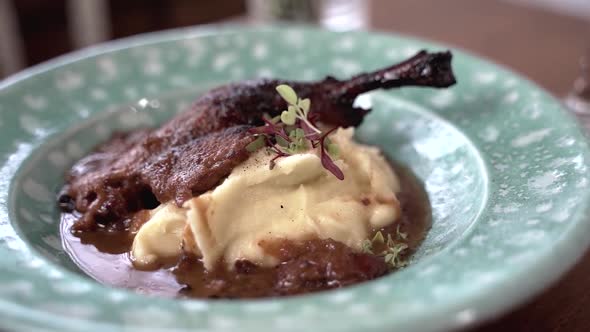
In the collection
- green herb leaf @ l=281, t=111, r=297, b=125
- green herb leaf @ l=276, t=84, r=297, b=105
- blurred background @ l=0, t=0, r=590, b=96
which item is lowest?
blurred background @ l=0, t=0, r=590, b=96

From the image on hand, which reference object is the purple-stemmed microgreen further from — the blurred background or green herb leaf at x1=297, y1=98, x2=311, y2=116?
the blurred background

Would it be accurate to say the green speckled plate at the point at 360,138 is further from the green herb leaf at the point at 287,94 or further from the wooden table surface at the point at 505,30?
the wooden table surface at the point at 505,30

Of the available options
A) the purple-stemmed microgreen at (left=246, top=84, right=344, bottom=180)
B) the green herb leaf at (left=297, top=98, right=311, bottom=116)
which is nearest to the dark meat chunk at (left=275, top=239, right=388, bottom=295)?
the purple-stemmed microgreen at (left=246, top=84, right=344, bottom=180)

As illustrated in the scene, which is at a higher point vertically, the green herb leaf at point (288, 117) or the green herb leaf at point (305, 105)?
the green herb leaf at point (305, 105)

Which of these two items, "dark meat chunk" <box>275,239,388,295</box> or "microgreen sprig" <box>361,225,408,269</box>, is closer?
"dark meat chunk" <box>275,239,388,295</box>

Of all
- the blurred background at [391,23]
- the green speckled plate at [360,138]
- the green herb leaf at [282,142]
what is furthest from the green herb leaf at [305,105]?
the blurred background at [391,23]

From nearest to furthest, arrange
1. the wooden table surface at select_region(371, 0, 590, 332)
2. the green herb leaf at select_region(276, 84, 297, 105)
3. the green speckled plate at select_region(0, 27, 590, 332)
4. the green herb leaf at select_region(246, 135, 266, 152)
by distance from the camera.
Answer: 1. the green speckled plate at select_region(0, 27, 590, 332)
2. the green herb leaf at select_region(246, 135, 266, 152)
3. the green herb leaf at select_region(276, 84, 297, 105)
4. the wooden table surface at select_region(371, 0, 590, 332)

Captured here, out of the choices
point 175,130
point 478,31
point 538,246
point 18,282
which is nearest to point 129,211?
point 175,130

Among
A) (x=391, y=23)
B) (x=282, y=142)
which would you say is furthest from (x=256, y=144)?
(x=391, y=23)
